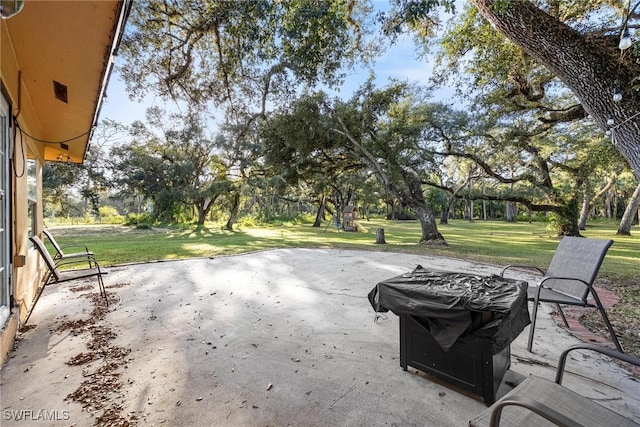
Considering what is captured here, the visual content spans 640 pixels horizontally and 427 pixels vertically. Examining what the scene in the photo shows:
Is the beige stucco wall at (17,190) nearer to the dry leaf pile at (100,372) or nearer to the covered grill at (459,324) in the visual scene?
the dry leaf pile at (100,372)

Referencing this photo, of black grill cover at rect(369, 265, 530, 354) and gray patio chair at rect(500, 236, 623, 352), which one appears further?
gray patio chair at rect(500, 236, 623, 352)

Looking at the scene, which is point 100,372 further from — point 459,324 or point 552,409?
point 552,409

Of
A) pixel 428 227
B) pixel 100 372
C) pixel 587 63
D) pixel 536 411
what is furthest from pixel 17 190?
pixel 428 227

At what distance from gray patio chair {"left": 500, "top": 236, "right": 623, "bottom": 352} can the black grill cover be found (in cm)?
65

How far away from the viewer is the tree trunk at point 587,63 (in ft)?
9.49

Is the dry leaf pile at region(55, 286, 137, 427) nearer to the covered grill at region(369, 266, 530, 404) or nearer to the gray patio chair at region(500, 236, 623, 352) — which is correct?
the covered grill at region(369, 266, 530, 404)

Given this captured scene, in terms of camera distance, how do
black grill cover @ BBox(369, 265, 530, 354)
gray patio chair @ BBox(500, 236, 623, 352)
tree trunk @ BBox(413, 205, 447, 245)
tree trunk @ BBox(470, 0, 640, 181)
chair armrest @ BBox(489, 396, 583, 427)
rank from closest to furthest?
1. chair armrest @ BBox(489, 396, 583, 427)
2. black grill cover @ BBox(369, 265, 530, 354)
3. gray patio chair @ BBox(500, 236, 623, 352)
4. tree trunk @ BBox(470, 0, 640, 181)
5. tree trunk @ BBox(413, 205, 447, 245)

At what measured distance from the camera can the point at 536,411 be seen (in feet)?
3.06

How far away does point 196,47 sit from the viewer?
5.25 meters

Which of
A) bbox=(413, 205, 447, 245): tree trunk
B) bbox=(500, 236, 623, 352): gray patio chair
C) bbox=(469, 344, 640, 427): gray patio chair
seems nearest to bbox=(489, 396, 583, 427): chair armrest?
bbox=(469, 344, 640, 427): gray patio chair

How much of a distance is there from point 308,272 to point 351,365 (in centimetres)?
322

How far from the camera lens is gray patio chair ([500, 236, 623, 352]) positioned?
2438mm

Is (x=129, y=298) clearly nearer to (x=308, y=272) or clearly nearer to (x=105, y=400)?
(x=105, y=400)

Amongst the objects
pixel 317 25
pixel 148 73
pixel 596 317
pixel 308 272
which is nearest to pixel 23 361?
pixel 308 272
